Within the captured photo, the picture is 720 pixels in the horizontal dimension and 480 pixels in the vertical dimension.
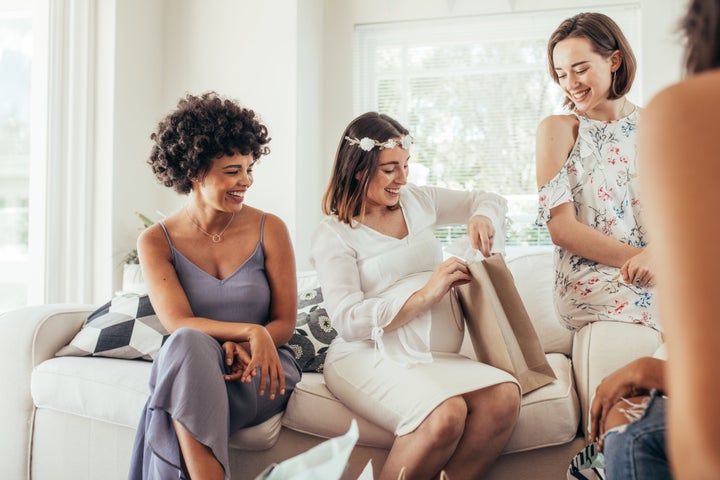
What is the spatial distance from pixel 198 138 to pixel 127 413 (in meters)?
0.81

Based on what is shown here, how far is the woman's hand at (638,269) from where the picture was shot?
174 centimetres

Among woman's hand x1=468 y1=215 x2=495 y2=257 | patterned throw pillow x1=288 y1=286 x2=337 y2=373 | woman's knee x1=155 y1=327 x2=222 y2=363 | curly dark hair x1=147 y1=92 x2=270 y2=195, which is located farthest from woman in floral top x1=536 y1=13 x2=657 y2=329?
woman's knee x1=155 y1=327 x2=222 y2=363

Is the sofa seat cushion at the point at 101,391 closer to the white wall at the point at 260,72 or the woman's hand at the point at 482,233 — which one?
the woman's hand at the point at 482,233

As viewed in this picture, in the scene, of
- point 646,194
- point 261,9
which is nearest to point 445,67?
point 261,9

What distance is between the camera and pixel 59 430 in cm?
209

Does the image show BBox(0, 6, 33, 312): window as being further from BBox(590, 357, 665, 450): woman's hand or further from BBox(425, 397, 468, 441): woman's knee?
BBox(590, 357, 665, 450): woman's hand

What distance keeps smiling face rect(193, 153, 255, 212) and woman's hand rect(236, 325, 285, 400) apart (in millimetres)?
418

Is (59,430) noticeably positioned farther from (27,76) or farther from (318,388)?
(27,76)

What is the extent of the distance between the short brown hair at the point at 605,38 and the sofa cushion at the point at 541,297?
77 centimetres

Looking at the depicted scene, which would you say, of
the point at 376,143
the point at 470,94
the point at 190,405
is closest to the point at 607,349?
the point at 376,143

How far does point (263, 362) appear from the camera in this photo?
175cm

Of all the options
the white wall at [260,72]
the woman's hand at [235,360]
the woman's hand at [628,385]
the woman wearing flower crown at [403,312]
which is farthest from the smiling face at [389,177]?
the white wall at [260,72]

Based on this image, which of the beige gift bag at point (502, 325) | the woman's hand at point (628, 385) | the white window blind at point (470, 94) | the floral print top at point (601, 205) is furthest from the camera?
the white window blind at point (470, 94)

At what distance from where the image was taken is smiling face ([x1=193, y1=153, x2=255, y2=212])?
2012 mm
